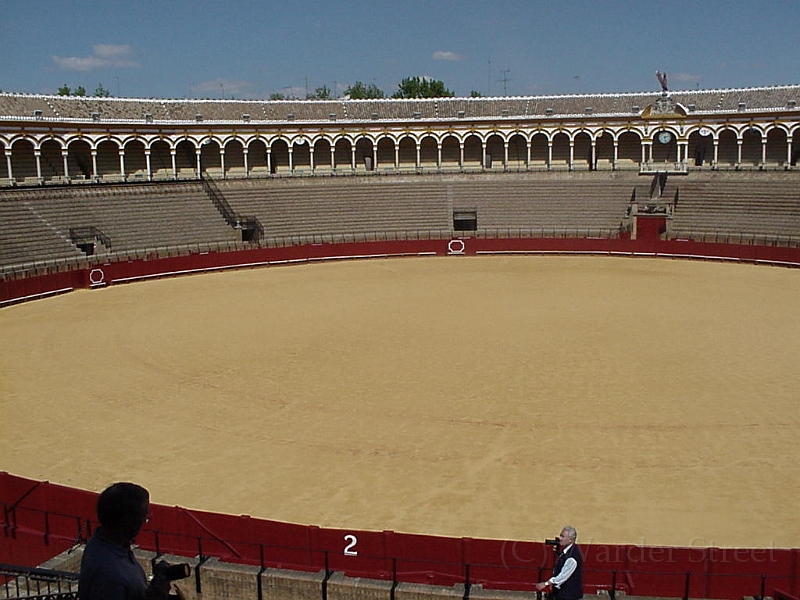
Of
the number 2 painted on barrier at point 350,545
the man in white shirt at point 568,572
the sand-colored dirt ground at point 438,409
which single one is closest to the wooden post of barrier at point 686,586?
the man in white shirt at point 568,572

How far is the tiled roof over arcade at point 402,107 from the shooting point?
47.6 metres

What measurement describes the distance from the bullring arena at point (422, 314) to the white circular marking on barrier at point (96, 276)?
0.32 feet

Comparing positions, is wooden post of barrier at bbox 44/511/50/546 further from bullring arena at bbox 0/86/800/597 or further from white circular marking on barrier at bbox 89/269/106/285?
white circular marking on barrier at bbox 89/269/106/285

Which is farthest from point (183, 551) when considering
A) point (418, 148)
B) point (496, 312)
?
point (418, 148)

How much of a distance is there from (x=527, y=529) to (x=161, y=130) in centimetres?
4359

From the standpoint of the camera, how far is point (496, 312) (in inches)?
942

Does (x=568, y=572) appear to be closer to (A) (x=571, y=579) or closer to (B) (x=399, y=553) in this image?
(A) (x=571, y=579)

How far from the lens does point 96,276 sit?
1259 inches

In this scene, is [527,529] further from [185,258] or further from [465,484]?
[185,258]

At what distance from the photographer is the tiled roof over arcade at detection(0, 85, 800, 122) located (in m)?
47.6

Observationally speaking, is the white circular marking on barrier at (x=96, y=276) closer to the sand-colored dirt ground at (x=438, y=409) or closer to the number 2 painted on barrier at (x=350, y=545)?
the sand-colored dirt ground at (x=438, y=409)

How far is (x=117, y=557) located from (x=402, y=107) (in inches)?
2117

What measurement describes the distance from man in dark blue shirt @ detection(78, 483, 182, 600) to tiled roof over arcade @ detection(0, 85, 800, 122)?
46.0 meters

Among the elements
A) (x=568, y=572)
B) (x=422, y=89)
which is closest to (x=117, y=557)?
(x=568, y=572)
